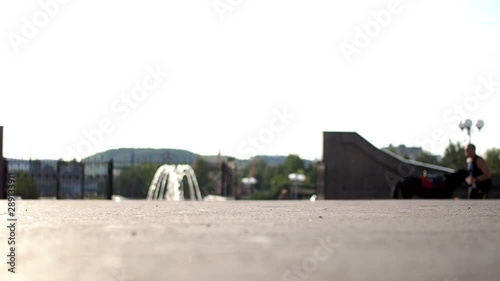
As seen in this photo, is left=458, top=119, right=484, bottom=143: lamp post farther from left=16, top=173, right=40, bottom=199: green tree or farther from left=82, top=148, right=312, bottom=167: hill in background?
left=16, top=173, right=40, bottom=199: green tree

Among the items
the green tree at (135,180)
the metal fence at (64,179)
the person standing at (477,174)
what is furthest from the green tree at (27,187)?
the person standing at (477,174)

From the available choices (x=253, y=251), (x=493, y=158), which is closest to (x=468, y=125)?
(x=253, y=251)

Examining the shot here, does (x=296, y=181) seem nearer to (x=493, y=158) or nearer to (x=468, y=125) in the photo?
(x=468, y=125)

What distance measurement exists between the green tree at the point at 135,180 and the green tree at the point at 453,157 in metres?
44.9

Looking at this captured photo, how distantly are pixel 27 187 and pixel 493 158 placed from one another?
79.6 m

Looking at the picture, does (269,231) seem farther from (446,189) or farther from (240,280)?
(446,189)

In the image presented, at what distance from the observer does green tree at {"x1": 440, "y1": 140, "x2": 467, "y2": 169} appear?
289 ft

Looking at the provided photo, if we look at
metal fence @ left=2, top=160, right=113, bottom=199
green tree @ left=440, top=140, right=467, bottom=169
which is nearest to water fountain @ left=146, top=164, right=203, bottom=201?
metal fence @ left=2, top=160, right=113, bottom=199

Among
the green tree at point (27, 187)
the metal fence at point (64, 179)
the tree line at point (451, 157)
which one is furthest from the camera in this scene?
the tree line at point (451, 157)

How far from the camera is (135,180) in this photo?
137 feet

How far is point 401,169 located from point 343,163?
1.91 m

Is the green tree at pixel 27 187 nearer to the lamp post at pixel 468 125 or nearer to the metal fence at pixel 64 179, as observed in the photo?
the metal fence at pixel 64 179

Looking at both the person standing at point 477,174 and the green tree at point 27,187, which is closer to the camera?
the person standing at point 477,174

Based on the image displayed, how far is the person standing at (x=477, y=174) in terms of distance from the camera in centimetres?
2625
